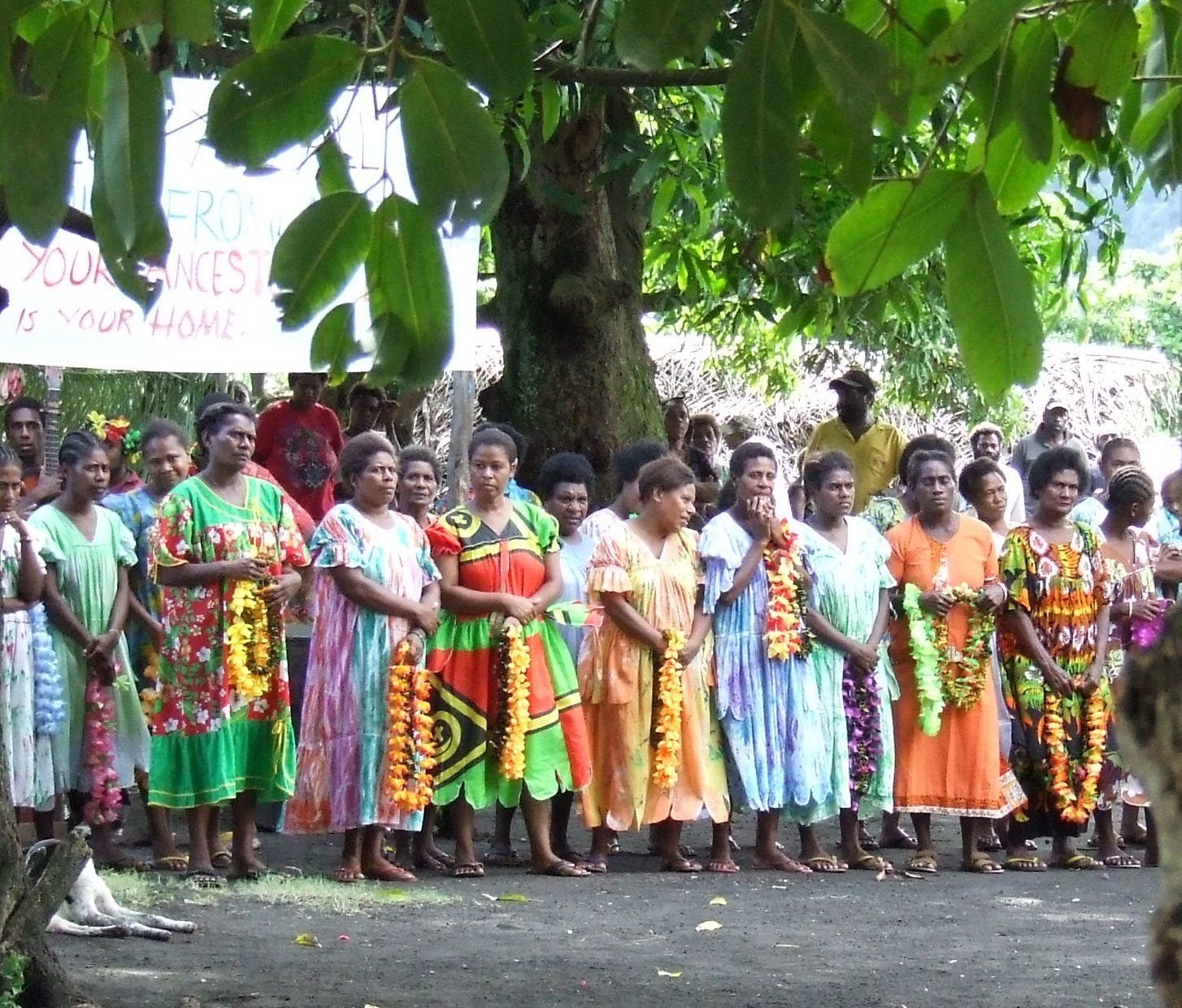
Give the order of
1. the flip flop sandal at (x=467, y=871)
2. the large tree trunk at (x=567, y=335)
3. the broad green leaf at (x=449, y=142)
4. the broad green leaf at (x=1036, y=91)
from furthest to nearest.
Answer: the large tree trunk at (x=567, y=335) → the flip flop sandal at (x=467, y=871) → the broad green leaf at (x=1036, y=91) → the broad green leaf at (x=449, y=142)

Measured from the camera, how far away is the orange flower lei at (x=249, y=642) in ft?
23.4

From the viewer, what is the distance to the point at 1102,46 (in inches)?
94.0

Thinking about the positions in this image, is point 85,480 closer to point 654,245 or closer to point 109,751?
point 109,751

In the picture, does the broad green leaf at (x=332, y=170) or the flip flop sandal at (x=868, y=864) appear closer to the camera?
the broad green leaf at (x=332, y=170)

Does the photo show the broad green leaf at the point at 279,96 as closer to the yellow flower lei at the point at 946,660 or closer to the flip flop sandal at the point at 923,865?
the yellow flower lei at the point at 946,660

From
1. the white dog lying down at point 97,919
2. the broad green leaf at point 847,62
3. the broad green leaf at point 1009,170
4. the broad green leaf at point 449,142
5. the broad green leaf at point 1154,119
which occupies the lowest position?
the white dog lying down at point 97,919

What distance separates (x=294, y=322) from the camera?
2.18 metres

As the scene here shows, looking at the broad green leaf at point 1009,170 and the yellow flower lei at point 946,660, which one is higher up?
the broad green leaf at point 1009,170

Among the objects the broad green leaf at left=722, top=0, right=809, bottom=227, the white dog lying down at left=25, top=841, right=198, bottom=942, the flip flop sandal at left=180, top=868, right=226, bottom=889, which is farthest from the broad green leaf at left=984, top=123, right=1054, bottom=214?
the flip flop sandal at left=180, top=868, right=226, bottom=889

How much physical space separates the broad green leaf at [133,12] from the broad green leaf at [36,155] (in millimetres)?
187

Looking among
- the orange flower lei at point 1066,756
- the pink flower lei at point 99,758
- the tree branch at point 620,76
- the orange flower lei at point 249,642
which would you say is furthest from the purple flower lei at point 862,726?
the tree branch at point 620,76

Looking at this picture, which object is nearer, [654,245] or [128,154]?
[128,154]

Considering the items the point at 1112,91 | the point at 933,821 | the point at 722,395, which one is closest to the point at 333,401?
the point at 933,821

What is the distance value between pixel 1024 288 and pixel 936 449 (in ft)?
21.3
